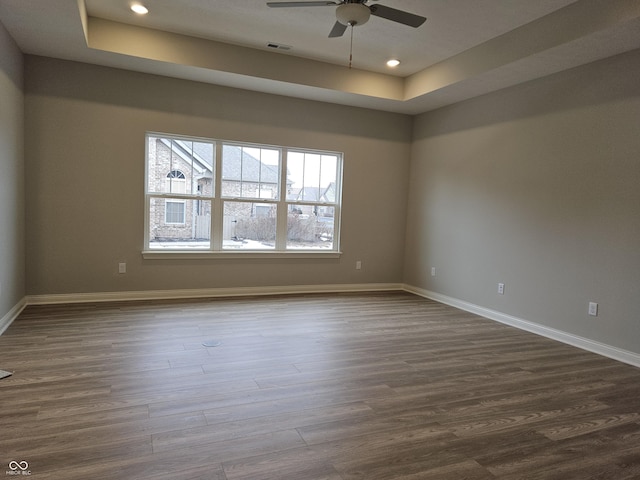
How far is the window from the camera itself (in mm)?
5047

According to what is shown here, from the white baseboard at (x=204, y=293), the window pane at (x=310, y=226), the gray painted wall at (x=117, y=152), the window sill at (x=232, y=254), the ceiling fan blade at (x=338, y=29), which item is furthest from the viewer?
the window pane at (x=310, y=226)

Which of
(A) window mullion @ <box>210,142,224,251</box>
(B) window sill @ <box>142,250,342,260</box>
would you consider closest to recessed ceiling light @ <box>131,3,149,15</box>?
(A) window mullion @ <box>210,142,224,251</box>

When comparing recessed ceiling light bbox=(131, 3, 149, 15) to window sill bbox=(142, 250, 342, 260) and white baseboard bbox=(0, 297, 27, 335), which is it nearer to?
window sill bbox=(142, 250, 342, 260)

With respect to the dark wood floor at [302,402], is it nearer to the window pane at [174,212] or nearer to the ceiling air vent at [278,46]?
the window pane at [174,212]

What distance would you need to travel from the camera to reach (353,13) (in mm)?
2785

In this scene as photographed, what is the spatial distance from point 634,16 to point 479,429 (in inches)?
122

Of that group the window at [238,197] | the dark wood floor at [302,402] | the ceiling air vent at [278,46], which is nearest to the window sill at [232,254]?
the window at [238,197]

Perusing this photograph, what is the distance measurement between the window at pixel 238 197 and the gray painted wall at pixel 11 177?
1.25 meters

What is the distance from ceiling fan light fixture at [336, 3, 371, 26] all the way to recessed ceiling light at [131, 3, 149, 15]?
203 cm

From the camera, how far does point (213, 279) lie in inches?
208

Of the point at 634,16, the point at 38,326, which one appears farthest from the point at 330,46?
the point at 38,326

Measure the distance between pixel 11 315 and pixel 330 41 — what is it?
418 cm

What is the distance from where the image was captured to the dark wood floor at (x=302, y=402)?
6.11 ft

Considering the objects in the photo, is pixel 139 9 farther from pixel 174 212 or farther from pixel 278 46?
pixel 174 212
